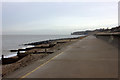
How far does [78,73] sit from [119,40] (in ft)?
38.1

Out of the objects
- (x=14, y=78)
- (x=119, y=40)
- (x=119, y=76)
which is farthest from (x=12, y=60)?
(x=119, y=76)

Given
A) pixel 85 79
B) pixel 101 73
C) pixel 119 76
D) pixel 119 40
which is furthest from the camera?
pixel 119 40

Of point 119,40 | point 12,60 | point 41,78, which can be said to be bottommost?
point 12,60

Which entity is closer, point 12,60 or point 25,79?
point 25,79

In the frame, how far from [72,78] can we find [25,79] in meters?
1.90

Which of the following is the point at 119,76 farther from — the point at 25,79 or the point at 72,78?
the point at 25,79

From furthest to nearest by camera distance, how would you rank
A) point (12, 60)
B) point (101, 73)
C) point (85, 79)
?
point (12, 60) < point (101, 73) < point (85, 79)

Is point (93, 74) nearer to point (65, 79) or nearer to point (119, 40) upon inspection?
point (65, 79)

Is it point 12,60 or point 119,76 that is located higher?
point 119,76

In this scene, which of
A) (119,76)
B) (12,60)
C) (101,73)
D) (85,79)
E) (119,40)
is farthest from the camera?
(12,60)

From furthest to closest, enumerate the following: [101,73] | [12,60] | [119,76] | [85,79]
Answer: [12,60] < [101,73] < [119,76] < [85,79]

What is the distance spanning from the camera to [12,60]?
1054 inches

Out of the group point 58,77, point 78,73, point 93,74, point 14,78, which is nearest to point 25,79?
point 14,78

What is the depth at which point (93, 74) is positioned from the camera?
24.9ft
